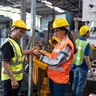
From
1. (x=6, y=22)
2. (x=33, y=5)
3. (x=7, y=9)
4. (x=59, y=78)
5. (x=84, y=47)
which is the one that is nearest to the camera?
(x=59, y=78)

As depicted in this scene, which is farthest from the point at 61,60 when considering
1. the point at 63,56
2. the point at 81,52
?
the point at 81,52

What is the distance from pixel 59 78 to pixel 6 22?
3.53 m

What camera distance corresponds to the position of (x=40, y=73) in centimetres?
274

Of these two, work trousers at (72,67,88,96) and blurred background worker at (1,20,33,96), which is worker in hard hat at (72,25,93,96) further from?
blurred background worker at (1,20,33,96)

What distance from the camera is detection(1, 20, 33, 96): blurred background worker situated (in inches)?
76.1

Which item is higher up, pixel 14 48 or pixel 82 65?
pixel 14 48

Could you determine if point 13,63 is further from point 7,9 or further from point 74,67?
point 7,9

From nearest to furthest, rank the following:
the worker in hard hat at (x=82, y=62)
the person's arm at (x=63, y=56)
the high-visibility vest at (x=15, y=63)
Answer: the person's arm at (x=63, y=56), the high-visibility vest at (x=15, y=63), the worker in hard hat at (x=82, y=62)

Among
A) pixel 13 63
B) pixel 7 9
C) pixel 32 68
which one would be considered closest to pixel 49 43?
pixel 32 68

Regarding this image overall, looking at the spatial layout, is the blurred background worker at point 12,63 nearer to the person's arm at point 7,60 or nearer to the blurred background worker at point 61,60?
the person's arm at point 7,60

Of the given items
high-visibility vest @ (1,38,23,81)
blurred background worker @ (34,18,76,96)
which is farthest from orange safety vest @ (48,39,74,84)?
high-visibility vest @ (1,38,23,81)

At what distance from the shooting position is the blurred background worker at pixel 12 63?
76.1 inches

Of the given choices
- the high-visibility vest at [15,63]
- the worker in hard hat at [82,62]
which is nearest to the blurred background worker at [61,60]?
the high-visibility vest at [15,63]

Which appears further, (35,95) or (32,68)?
(35,95)
